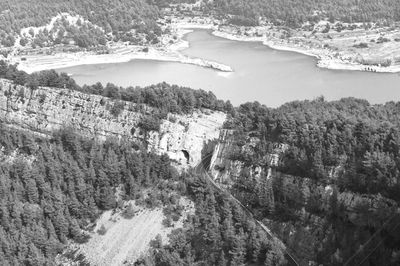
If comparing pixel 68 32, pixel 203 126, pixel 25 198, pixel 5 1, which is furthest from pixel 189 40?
pixel 25 198

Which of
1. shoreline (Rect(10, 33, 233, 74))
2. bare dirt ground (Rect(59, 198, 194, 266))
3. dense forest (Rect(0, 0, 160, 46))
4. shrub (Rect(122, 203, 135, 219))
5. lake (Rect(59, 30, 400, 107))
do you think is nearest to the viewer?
bare dirt ground (Rect(59, 198, 194, 266))

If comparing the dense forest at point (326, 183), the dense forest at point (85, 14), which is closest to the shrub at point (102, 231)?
the dense forest at point (326, 183)

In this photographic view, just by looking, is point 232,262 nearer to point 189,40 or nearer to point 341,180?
point 341,180

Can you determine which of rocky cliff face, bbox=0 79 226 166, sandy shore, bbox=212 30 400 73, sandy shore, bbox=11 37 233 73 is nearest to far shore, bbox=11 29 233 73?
sandy shore, bbox=11 37 233 73

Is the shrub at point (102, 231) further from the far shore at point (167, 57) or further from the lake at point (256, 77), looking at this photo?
the far shore at point (167, 57)

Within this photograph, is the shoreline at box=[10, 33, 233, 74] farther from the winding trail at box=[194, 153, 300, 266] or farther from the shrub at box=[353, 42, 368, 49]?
the winding trail at box=[194, 153, 300, 266]
